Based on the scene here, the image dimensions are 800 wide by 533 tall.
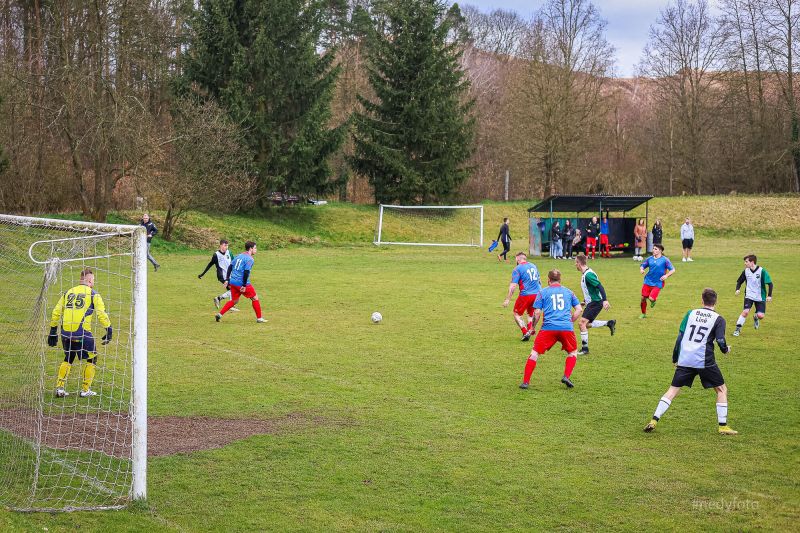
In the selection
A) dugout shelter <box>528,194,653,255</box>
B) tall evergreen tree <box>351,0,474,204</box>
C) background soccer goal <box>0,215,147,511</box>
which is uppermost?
tall evergreen tree <box>351,0,474,204</box>

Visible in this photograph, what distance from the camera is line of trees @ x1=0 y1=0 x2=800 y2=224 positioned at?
124 ft

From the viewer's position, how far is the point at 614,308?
22.0m

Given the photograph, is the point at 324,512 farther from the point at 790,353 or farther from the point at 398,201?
the point at 398,201

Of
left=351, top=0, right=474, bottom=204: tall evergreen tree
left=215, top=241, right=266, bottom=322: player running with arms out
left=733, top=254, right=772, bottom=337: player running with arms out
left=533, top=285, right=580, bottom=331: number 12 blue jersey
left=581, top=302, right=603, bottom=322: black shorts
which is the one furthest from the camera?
left=351, top=0, right=474, bottom=204: tall evergreen tree

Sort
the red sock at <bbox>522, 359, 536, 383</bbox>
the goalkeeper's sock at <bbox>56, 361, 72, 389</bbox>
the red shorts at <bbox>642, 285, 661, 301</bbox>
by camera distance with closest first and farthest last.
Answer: the goalkeeper's sock at <bbox>56, 361, 72, 389</bbox> → the red sock at <bbox>522, 359, 536, 383</bbox> → the red shorts at <bbox>642, 285, 661, 301</bbox>

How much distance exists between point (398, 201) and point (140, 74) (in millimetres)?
18418

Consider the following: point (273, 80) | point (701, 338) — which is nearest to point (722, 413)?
point (701, 338)

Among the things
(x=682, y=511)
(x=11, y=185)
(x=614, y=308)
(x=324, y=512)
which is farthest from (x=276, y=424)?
(x=11, y=185)

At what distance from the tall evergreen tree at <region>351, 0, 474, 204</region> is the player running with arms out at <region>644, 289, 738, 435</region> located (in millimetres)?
43063

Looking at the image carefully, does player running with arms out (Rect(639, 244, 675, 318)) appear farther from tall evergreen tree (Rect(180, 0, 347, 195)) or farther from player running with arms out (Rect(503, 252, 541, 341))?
tall evergreen tree (Rect(180, 0, 347, 195))

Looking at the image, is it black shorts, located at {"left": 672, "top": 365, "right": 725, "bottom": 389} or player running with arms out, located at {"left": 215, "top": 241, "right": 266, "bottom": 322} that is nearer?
black shorts, located at {"left": 672, "top": 365, "right": 725, "bottom": 389}

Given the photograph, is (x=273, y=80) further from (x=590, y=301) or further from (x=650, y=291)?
(x=590, y=301)

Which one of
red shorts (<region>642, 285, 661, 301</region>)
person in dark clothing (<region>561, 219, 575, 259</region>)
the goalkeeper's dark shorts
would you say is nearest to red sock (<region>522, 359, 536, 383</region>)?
the goalkeeper's dark shorts

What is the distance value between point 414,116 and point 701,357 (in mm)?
44804
